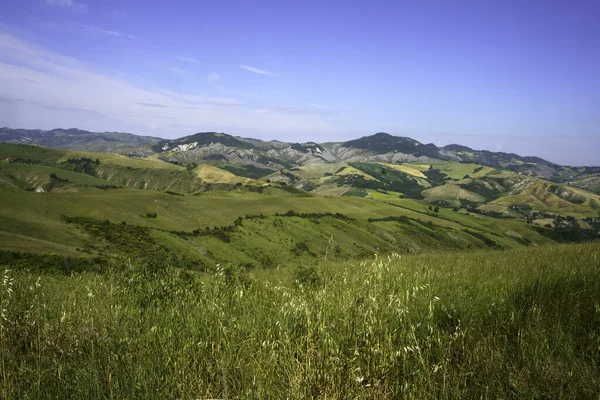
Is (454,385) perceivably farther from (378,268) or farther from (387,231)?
(387,231)

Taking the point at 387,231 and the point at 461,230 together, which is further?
the point at 461,230

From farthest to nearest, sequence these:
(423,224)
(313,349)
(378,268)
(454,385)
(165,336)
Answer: (423,224)
(378,268)
(165,336)
(313,349)
(454,385)

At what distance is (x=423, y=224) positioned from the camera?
160m

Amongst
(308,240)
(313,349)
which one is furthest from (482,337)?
(308,240)

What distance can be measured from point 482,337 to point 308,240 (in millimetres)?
99758

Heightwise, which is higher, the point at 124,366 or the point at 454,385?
the point at 454,385

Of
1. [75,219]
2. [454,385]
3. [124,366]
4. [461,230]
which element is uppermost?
[454,385]

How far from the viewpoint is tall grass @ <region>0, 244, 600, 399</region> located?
11.3 ft

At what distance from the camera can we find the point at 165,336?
14.4 ft

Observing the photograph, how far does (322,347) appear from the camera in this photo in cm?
392

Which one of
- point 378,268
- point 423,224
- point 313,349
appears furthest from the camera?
point 423,224

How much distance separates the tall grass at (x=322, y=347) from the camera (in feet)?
11.3

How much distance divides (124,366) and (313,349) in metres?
2.18

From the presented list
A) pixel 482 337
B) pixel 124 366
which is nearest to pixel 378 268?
pixel 482 337
